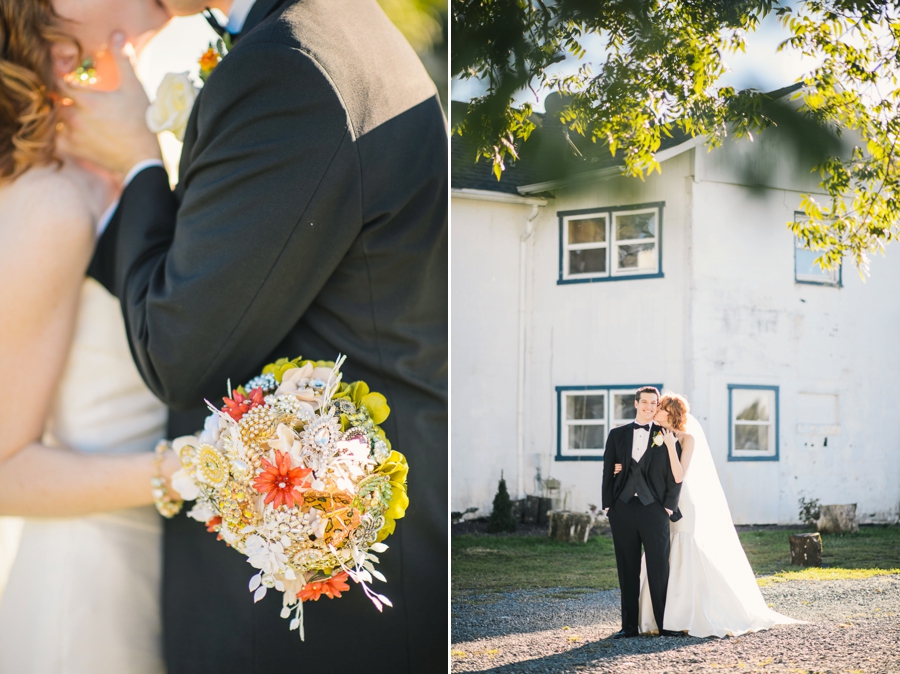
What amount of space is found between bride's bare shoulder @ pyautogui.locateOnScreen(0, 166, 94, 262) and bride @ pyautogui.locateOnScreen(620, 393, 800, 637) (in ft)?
4.73

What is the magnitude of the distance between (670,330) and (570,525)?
57cm

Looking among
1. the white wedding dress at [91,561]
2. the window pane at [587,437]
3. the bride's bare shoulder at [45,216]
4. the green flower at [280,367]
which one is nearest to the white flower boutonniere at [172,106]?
the bride's bare shoulder at [45,216]

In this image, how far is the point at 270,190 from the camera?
1582 mm

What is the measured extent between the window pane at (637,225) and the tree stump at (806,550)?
872 mm

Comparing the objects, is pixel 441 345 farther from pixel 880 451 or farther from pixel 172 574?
pixel 880 451

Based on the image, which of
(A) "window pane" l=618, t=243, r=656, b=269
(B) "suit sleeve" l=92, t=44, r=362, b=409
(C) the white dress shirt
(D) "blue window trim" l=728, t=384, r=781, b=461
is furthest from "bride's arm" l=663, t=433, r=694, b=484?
(C) the white dress shirt

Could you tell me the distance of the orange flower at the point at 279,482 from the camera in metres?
1.68

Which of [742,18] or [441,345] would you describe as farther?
[742,18]

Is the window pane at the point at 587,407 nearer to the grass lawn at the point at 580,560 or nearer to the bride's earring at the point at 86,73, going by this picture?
the grass lawn at the point at 580,560

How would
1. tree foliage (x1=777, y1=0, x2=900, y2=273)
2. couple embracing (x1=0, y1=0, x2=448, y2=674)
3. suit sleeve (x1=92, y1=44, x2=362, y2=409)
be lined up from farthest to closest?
1. tree foliage (x1=777, y1=0, x2=900, y2=273)
2. couple embracing (x1=0, y1=0, x2=448, y2=674)
3. suit sleeve (x1=92, y1=44, x2=362, y2=409)

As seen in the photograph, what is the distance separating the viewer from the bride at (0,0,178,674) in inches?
68.7

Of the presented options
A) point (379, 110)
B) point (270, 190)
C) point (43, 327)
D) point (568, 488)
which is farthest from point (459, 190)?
point (43, 327)

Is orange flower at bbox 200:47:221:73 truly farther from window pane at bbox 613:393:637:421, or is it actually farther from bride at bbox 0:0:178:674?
window pane at bbox 613:393:637:421

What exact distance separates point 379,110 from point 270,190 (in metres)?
0.32
